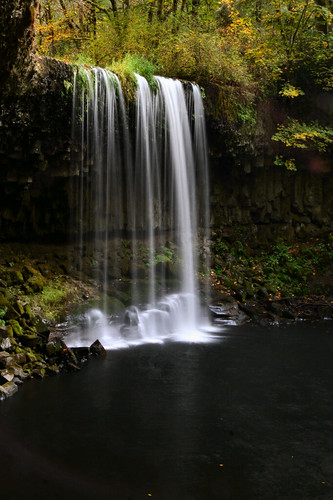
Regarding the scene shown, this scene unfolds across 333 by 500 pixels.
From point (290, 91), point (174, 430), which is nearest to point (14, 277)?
point (174, 430)

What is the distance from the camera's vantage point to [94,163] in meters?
12.6

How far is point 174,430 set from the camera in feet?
21.5

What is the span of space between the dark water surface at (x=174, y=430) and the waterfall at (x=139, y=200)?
2.75 m

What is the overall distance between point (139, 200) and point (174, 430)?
8.88 metres

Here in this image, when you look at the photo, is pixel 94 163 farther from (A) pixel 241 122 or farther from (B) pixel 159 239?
(A) pixel 241 122

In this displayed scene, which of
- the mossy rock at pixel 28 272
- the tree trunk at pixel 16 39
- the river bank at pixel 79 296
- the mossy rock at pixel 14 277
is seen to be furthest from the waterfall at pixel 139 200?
the tree trunk at pixel 16 39

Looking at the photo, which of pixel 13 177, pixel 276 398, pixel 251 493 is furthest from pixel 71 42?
pixel 251 493

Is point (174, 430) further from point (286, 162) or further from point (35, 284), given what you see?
point (286, 162)

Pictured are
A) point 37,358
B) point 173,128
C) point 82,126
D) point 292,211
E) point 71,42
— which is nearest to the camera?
point 37,358

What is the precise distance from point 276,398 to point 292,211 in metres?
11.1

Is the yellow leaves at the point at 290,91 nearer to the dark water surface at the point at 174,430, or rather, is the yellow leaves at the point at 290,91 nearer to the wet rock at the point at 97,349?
the dark water surface at the point at 174,430

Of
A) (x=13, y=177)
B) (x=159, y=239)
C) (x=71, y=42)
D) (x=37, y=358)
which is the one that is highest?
(x=71, y=42)

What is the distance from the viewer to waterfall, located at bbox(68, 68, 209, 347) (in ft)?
38.5

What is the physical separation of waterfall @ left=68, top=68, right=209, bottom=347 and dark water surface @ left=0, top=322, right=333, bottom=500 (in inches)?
108
